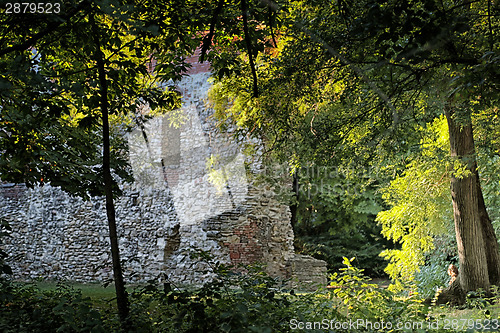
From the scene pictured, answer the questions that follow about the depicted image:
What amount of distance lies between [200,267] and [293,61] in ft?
19.5

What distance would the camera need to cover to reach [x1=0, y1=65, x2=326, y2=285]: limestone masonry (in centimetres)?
941

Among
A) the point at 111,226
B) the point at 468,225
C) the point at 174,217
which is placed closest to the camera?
the point at 111,226

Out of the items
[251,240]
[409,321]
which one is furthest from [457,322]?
[251,240]

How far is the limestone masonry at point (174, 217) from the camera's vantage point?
370 inches

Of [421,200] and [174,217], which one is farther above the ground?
[174,217]

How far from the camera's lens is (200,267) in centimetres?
947

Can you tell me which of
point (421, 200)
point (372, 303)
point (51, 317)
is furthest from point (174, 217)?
point (372, 303)

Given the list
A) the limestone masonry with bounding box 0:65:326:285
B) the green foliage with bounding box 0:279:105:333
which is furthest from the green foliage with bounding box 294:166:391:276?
the green foliage with bounding box 0:279:105:333

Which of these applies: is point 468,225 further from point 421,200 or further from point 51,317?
point 51,317

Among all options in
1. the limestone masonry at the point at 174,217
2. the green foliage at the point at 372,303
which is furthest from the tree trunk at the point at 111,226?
the limestone masonry at the point at 174,217

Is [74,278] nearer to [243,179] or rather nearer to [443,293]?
[243,179]

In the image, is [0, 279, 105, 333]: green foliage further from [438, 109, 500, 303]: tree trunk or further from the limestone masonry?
[438, 109, 500, 303]: tree trunk

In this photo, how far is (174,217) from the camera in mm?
9984

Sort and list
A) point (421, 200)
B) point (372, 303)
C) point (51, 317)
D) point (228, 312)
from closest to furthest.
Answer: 1. point (228, 312)
2. point (372, 303)
3. point (51, 317)
4. point (421, 200)
